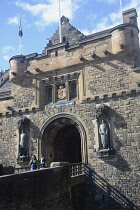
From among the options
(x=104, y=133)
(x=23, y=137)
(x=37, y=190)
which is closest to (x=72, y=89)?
(x=104, y=133)

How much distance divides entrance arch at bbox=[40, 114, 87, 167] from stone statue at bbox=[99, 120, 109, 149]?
102 centimetres

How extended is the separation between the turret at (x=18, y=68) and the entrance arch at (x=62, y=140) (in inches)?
147

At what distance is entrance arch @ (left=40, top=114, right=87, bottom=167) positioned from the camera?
1252 centimetres

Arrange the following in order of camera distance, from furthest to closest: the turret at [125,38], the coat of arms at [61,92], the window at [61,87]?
the coat of arms at [61,92] → the window at [61,87] → the turret at [125,38]

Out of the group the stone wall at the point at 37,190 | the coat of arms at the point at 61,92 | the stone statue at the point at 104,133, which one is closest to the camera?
the stone wall at the point at 37,190

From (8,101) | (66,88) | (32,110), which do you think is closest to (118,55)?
(66,88)

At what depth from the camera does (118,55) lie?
12344 millimetres

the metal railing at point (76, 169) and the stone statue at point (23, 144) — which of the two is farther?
the stone statue at point (23, 144)

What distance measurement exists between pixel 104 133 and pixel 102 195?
117 inches

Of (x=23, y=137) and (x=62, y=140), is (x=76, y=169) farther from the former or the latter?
(x=62, y=140)

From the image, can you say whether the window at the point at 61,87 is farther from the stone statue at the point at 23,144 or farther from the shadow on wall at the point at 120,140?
the shadow on wall at the point at 120,140

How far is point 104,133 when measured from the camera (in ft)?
37.8

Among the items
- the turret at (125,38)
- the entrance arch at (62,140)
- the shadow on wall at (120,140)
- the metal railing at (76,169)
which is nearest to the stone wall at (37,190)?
the metal railing at (76,169)

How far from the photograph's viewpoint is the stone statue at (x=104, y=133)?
11.4 metres
